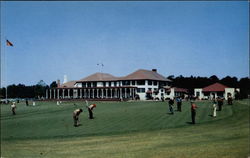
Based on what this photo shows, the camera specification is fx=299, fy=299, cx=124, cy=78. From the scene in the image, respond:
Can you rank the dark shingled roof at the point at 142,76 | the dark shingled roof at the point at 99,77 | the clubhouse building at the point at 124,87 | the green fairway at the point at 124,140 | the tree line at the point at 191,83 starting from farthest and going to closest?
the tree line at the point at 191,83
the dark shingled roof at the point at 99,77
the dark shingled roof at the point at 142,76
the clubhouse building at the point at 124,87
the green fairway at the point at 124,140

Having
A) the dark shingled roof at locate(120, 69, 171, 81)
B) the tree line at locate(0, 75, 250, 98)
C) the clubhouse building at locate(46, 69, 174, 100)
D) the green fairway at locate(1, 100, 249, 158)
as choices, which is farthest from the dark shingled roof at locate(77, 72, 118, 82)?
the green fairway at locate(1, 100, 249, 158)

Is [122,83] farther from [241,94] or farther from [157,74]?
[241,94]

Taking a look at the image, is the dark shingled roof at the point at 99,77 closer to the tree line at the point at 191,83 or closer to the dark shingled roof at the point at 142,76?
the dark shingled roof at the point at 142,76

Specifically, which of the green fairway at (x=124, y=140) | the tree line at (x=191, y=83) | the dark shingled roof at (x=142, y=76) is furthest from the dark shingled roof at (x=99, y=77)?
the green fairway at (x=124, y=140)

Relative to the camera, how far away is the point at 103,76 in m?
100

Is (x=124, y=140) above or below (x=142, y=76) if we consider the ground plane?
below

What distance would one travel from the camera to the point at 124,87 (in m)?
83.4

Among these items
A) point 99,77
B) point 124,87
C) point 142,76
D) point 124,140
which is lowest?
point 124,140

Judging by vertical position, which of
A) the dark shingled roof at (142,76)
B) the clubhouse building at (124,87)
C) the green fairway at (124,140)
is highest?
the dark shingled roof at (142,76)

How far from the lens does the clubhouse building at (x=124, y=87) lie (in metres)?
85.8

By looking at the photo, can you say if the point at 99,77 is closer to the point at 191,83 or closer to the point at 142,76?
the point at 142,76

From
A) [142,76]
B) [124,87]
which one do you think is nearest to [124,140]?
[124,87]

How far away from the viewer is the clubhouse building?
85750 mm

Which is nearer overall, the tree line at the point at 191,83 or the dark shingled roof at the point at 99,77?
the dark shingled roof at the point at 99,77
